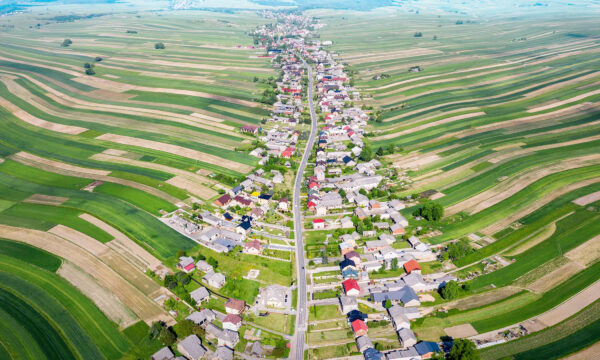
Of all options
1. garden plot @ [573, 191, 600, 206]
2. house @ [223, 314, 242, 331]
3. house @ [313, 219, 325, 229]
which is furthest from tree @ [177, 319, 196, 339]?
garden plot @ [573, 191, 600, 206]

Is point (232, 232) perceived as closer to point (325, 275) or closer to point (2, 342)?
point (325, 275)

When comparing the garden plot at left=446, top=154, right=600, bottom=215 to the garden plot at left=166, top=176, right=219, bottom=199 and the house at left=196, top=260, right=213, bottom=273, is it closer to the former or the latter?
the house at left=196, top=260, right=213, bottom=273

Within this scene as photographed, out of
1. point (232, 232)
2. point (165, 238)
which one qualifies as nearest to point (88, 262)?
point (165, 238)

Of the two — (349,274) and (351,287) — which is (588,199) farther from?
(351,287)

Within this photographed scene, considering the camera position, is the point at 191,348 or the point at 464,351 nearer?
the point at 464,351

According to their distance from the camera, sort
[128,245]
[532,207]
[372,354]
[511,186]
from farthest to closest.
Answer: [511,186] < [532,207] < [128,245] < [372,354]

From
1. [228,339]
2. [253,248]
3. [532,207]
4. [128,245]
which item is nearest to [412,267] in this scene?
[253,248]
